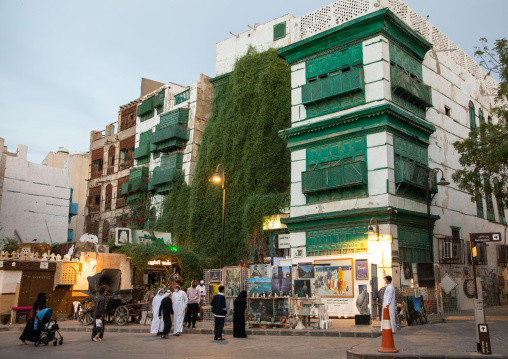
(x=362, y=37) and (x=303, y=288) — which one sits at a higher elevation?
(x=362, y=37)

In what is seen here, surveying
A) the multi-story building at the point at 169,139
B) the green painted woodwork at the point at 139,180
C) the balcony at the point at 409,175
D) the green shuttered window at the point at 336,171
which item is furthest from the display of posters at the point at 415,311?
the green painted woodwork at the point at 139,180

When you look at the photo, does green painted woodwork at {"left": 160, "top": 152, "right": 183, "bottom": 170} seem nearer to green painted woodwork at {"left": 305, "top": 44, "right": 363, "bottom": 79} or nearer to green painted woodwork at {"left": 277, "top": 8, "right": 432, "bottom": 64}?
green painted woodwork at {"left": 277, "top": 8, "right": 432, "bottom": 64}

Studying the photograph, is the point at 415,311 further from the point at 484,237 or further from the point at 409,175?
the point at 409,175

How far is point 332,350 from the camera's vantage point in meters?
12.7

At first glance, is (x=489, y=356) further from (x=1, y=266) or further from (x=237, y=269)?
(x=1, y=266)

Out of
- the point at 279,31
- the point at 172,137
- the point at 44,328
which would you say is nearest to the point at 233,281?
the point at 44,328

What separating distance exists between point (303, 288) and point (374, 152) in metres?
7.93

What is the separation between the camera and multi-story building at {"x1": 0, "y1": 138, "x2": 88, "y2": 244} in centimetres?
4141

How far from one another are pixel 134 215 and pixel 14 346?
2724cm

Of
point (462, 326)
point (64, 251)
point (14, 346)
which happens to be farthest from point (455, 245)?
point (64, 251)

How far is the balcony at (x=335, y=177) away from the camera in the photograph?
23062 mm

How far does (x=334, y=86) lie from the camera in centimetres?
2481

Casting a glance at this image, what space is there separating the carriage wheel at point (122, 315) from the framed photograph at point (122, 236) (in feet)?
29.0

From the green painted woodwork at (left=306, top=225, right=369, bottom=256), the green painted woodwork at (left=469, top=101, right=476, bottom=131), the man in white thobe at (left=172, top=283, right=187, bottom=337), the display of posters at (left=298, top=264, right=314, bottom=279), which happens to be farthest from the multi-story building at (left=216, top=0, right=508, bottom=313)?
the man in white thobe at (left=172, top=283, right=187, bottom=337)
